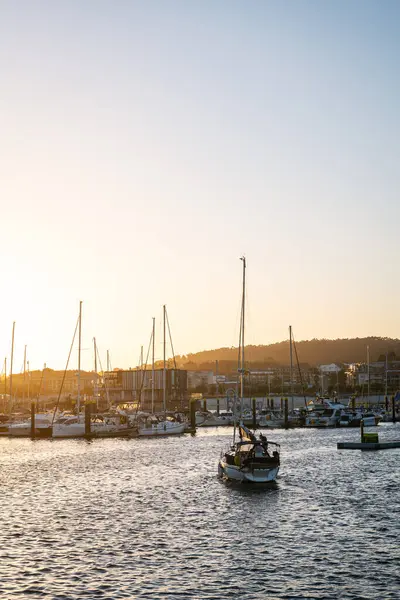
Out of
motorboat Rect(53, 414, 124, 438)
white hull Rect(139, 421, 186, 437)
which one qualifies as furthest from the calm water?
white hull Rect(139, 421, 186, 437)

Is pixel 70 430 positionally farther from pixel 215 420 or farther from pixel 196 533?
pixel 196 533

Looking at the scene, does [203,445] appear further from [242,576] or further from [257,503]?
[242,576]

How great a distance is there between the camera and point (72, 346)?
120 metres

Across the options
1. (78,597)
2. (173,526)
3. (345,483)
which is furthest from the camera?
(345,483)

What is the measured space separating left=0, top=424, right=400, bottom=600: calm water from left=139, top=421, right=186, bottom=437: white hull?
39.9 m

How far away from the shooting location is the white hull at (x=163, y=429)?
112688 mm

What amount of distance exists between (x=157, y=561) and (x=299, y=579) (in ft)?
21.6

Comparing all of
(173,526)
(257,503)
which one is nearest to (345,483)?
(257,503)

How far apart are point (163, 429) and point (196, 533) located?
7709 cm

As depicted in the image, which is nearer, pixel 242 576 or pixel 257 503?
pixel 242 576

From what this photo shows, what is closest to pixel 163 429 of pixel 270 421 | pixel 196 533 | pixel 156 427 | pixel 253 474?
pixel 156 427

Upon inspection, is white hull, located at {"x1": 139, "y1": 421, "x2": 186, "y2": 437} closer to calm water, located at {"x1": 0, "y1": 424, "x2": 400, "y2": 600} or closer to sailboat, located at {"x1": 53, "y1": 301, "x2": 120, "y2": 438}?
sailboat, located at {"x1": 53, "y1": 301, "x2": 120, "y2": 438}

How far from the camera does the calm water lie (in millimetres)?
28438

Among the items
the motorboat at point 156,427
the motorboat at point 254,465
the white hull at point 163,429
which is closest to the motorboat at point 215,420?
the white hull at point 163,429
